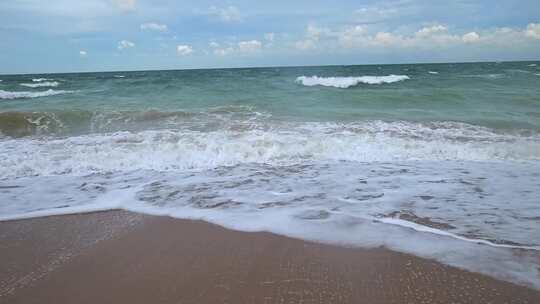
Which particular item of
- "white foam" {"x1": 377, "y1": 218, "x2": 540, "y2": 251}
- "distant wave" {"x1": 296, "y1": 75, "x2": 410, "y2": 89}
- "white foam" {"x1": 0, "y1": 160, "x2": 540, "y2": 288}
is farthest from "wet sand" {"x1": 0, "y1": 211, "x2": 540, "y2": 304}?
"distant wave" {"x1": 296, "y1": 75, "x2": 410, "y2": 89}

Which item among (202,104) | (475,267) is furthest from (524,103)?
(475,267)

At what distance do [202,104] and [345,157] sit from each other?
900 centimetres

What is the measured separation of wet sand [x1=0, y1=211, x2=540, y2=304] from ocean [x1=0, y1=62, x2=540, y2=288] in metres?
0.25

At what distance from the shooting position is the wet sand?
104 inches

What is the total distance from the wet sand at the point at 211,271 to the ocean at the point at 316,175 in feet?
0.83

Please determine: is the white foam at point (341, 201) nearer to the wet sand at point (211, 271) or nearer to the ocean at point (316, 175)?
the ocean at point (316, 175)

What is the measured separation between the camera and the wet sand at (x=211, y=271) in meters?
2.65

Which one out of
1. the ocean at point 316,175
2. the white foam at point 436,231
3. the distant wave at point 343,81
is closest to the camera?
the white foam at point 436,231

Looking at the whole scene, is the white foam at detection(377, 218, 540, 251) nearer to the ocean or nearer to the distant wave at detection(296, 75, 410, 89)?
the ocean

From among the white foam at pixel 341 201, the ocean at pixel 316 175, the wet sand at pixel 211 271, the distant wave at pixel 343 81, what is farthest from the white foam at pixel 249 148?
the distant wave at pixel 343 81

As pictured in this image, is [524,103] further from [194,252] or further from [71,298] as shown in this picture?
[71,298]

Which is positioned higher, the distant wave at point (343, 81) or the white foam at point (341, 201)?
the distant wave at point (343, 81)

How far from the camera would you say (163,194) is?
499 centimetres

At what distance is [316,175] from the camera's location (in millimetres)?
5754
